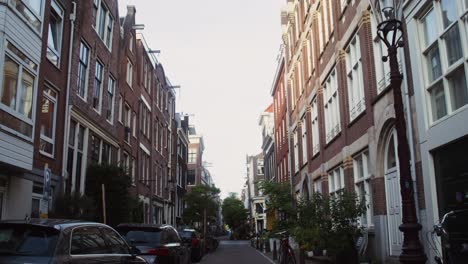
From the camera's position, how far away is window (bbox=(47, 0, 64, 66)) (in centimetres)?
1602

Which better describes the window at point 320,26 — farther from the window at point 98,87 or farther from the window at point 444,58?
the window at point 444,58

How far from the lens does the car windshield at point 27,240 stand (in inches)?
245

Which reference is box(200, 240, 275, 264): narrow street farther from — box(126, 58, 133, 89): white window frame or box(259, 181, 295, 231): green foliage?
box(126, 58, 133, 89): white window frame

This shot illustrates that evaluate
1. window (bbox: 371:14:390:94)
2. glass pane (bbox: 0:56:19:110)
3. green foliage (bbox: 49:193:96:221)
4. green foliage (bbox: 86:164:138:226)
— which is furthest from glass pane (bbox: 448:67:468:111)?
green foliage (bbox: 86:164:138:226)

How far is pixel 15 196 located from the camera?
1343 cm

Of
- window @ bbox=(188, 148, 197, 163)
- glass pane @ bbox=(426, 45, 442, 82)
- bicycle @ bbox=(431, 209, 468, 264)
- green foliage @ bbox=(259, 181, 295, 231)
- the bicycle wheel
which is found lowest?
the bicycle wheel

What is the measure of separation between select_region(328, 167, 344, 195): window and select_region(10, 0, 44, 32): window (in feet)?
40.4

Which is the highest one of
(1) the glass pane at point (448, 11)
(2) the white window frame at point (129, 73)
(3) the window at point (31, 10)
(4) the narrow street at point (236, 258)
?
(2) the white window frame at point (129, 73)

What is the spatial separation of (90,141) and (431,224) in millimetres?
13981

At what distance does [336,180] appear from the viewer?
67.3 ft

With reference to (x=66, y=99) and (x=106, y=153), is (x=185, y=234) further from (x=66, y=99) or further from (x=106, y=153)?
(x=66, y=99)

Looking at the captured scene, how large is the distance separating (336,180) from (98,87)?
36.3ft

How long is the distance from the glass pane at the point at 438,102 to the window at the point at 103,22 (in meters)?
14.9

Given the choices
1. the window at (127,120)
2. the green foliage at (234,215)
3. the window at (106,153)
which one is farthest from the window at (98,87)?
the green foliage at (234,215)
